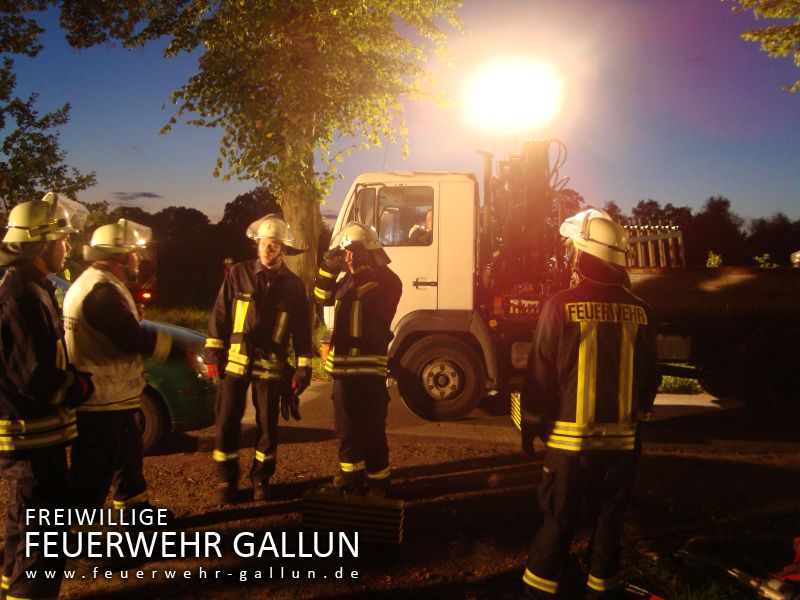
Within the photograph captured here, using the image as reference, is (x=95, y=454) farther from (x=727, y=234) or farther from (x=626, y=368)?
(x=727, y=234)

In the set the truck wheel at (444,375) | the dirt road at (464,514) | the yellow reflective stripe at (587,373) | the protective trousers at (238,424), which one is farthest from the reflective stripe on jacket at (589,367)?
the truck wheel at (444,375)

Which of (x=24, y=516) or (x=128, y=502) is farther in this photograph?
(x=128, y=502)

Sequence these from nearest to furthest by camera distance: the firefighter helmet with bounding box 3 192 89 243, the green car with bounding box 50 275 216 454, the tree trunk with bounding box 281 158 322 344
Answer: the firefighter helmet with bounding box 3 192 89 243, the green car with bounding box 50 275 216 454, the tree trunk with bounding box 281 158 322 344

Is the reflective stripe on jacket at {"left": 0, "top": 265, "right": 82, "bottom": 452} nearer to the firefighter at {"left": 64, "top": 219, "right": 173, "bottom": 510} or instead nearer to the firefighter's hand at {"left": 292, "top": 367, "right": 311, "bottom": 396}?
the firefighter at {"left": 64, "top": 219, "right": 173, "bottom": 510}

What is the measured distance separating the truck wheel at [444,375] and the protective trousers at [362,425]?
2344 millimetres

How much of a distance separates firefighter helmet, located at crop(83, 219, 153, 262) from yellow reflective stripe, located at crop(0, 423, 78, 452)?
1045mm

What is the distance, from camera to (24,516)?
2.88 meters

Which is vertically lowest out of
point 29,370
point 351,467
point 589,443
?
point 351,467

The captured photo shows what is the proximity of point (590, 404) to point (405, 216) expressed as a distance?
4.44m

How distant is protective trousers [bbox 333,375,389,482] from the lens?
4.48 meters

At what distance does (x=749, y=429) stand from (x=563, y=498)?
513 centimetres

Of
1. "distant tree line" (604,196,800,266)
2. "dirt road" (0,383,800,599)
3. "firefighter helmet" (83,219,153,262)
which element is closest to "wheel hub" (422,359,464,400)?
"dirt road" (0,383,800,599)

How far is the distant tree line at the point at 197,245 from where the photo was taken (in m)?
30.4

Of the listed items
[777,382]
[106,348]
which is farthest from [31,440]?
[777,382]
